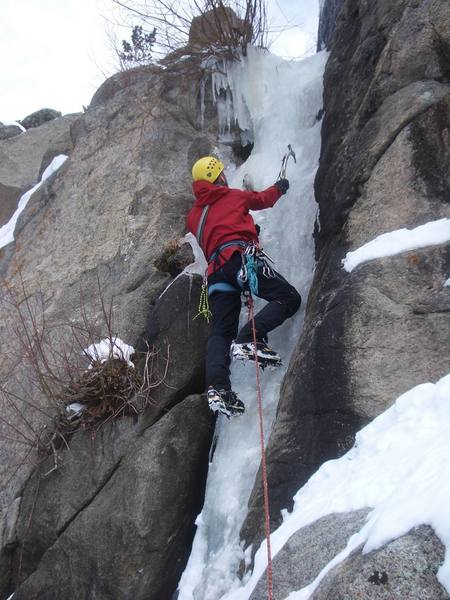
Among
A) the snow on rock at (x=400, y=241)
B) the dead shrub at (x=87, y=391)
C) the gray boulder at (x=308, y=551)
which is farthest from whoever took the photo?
the dead shrub at (x=87, y=391)

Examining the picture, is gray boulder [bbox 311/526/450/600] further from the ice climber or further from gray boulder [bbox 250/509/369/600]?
the ice climber

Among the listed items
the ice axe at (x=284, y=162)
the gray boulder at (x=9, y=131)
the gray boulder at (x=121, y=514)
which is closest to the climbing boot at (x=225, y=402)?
the gray boulder at (x=121, y=514)

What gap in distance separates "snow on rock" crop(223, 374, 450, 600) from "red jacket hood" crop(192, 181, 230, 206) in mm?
2312

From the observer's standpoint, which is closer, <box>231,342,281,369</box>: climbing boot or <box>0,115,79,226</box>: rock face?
<box>231,342,281,369</box>: climbing boot

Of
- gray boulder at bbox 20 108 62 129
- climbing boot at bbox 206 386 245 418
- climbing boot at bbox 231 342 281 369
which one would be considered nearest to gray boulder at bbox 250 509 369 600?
climbing boot at bbox 206 386 245 418

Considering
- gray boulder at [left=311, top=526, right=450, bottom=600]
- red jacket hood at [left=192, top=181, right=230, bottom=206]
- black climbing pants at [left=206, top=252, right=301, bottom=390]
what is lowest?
black climbing pants at [left=206, top=252, right=301, bottom=390]

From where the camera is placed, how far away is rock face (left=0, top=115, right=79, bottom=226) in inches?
330

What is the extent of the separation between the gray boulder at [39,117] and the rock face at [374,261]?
9.27 metres

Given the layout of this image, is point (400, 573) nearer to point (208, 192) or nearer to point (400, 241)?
point (400, 241)

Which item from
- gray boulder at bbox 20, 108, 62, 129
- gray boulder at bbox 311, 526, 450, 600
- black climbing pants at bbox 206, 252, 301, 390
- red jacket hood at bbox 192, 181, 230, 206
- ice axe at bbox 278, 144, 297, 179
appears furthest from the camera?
gray boulder at bbox 20, 108, 62, 129

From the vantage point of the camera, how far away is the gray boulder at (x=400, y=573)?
1752 millimetres

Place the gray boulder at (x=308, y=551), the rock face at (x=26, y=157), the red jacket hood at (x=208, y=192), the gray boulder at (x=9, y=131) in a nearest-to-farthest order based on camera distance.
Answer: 1. the gray boulder at (x=308, y=551)
2. the red jacket hood at (x=208, y=192)
3. the rock face at (x=26, y=157)
4. the gray boulder at (x=9, y=131)

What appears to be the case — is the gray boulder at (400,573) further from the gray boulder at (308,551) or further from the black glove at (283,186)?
the black glove at (283,186)

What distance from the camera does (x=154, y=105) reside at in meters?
7.02
